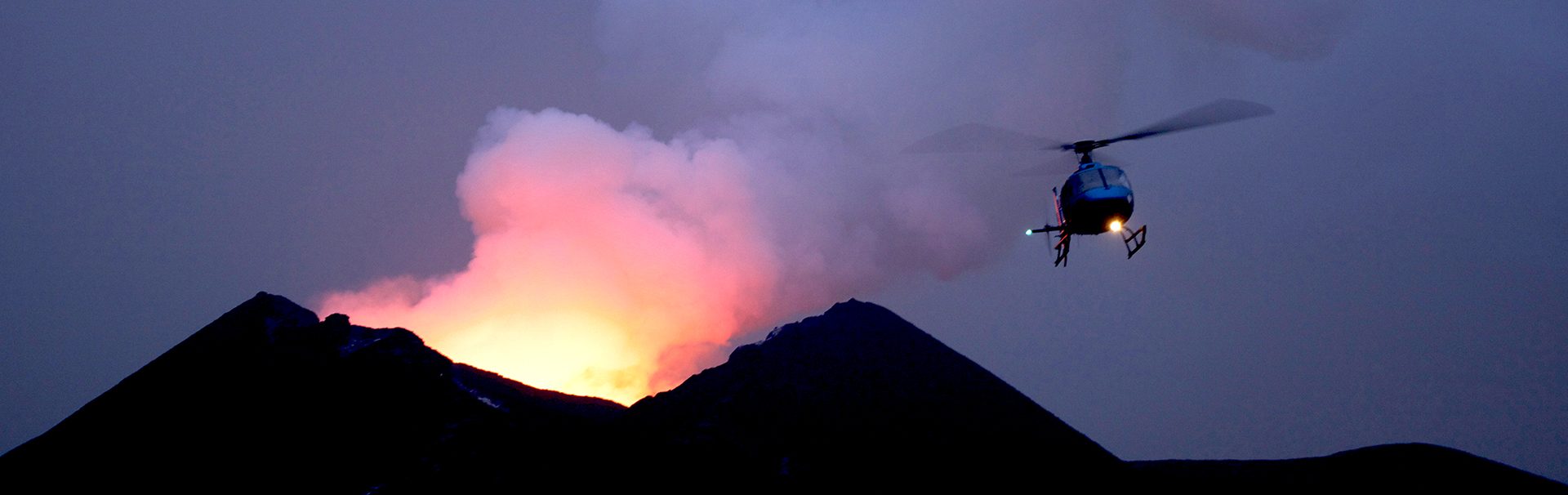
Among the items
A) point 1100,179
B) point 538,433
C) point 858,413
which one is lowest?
point 538,433

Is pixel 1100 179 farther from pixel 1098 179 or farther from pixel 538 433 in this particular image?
pixel 538 433

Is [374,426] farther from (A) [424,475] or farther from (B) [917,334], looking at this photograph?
(B) [917,334]

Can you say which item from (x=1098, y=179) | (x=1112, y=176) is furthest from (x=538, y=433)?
(x=1112, y=176)

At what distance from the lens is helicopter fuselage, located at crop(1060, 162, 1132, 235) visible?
23359mm

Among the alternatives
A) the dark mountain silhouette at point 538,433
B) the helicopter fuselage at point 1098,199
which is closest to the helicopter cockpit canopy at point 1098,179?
the helicopter fuselage at point 1098,199

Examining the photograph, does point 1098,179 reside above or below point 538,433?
above

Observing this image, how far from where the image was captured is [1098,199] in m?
23.3

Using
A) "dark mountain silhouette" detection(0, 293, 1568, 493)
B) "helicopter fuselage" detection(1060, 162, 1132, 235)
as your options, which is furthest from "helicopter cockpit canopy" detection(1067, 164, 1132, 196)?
"dark mountain silhouette" detection(0, 293, 1568, 493)

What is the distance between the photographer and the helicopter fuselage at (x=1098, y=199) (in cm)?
2336

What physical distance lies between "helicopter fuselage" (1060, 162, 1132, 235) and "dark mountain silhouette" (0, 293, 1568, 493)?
1058 cm

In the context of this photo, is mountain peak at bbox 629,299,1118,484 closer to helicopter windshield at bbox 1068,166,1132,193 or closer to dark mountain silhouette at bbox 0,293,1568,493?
dark mountain silhouette at bbox 0,293,1568,493

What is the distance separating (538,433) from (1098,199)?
2172 cm

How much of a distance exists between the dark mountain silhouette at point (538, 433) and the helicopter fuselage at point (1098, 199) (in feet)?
34.7

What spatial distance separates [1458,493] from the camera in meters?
32.5
